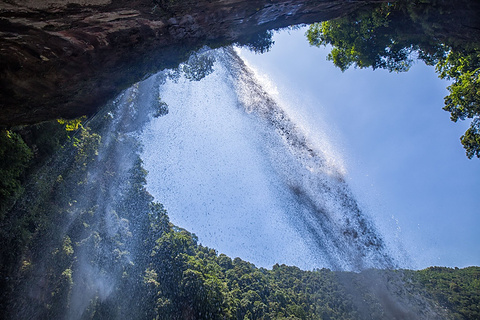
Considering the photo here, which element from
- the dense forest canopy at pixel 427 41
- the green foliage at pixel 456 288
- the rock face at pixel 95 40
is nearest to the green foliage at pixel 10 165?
the rock face at pixel 95 40

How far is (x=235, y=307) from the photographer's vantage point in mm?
21594

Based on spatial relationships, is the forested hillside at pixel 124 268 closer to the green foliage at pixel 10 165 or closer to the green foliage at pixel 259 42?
the green foliage at pixel 10 165

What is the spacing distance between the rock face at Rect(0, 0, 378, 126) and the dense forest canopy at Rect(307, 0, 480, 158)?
2963mm

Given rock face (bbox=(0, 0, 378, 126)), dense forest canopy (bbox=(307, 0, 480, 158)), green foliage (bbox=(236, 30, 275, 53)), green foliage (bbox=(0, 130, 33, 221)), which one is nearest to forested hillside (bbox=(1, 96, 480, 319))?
green foliage (bbox=(0, 130, 33, 221))

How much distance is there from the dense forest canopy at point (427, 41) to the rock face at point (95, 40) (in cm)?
296

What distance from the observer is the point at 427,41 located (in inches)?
571

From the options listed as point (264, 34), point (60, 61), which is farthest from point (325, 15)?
point (60, 61)

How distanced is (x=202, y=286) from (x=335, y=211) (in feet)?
42.1

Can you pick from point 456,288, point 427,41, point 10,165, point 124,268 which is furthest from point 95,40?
point 456,288

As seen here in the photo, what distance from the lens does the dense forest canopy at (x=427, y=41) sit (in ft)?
36.6

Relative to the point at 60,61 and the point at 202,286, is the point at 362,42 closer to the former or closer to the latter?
the point at 60,61

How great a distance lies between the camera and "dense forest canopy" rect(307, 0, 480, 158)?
439 inches

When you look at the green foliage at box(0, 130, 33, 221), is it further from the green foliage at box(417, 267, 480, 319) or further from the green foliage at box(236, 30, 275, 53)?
the green foliage at box(417, 267, 480, 319)

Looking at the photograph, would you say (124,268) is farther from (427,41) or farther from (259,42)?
(427,41)
